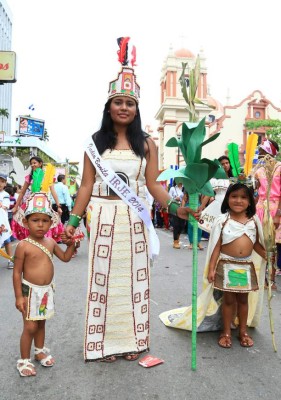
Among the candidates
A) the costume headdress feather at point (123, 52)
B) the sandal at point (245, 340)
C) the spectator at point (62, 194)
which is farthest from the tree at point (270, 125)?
the costume headdress feather at point (123, 52)

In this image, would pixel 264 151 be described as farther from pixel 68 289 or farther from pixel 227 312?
pixel 68 289

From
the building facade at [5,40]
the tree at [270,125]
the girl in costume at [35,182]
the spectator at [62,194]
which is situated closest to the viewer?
the girl in costume at [35,182]

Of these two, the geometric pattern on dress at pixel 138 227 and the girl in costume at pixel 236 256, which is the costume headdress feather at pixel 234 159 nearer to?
the girl in costume at pixel 236 256

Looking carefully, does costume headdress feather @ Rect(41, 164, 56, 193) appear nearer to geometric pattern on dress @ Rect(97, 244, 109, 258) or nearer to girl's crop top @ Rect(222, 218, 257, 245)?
geometric pattern on dress @ Rect(97, 244, 109, 258)

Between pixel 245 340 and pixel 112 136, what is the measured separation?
5.87 ft

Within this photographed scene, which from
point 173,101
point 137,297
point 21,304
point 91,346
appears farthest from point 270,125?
point 21,304

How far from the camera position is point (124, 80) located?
2.57 meters

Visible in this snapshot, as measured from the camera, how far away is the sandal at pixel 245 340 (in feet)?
9.66

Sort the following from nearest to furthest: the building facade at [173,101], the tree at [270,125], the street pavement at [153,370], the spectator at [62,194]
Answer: the street pavement at [153,370]
the spectator at [62,194]
the tree at [270,125]
the building facade at [173,101]

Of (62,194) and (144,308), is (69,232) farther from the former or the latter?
(62,194)

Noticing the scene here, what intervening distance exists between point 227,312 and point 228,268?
345 millimetres

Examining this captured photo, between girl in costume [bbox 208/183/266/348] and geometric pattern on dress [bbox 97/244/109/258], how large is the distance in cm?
88

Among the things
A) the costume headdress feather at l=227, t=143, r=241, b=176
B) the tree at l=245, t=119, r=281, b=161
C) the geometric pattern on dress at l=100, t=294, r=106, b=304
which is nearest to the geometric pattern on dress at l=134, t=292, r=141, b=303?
the geometric pattern on dress at l=100, t=294, r=106, b=304

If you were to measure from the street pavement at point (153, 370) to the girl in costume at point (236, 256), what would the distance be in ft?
0.75
